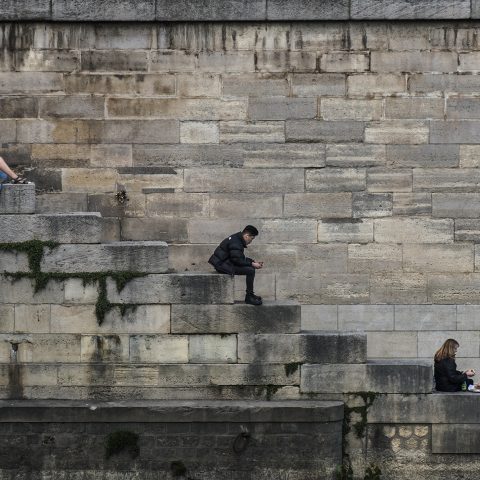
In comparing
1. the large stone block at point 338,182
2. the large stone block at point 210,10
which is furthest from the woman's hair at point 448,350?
the large stone block at point 210,10

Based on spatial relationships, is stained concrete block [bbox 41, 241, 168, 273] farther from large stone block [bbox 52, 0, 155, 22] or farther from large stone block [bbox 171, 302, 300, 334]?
large stone block [bbox 52, 0, 155, 22]

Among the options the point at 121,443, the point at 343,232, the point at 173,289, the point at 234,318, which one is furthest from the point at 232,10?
the point at 121,443

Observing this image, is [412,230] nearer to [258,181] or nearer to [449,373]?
[258,181]

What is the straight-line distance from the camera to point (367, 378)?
16.6 metres

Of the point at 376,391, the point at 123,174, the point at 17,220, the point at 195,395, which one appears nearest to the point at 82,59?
the point at 123,174

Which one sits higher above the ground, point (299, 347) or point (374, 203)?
point (374, 203)

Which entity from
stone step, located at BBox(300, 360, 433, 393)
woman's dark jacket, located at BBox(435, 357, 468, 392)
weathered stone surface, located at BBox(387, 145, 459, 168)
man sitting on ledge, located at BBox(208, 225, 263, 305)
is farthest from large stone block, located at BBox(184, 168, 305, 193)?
woman's dark jacket, located at BBox(435, 357, 468, 392)

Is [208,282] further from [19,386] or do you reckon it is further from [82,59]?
[82,59]

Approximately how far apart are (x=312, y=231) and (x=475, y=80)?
353 centimetres

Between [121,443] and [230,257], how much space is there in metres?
3.05

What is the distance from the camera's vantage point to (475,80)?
1844 centimetres

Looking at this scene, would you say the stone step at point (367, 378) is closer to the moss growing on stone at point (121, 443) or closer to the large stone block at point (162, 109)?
the moss growing on stone at point (121, 443)

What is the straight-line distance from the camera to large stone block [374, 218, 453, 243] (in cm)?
1845

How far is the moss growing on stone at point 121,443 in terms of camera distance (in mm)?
16109
